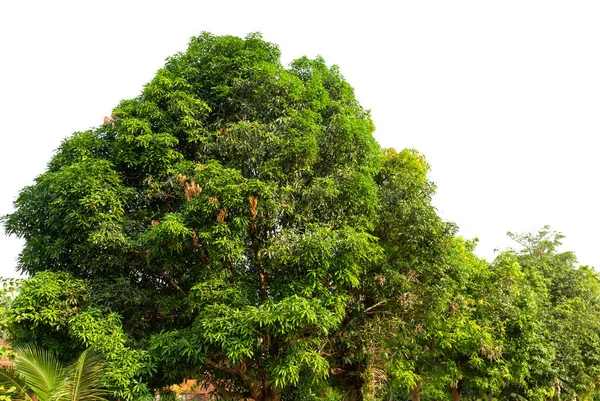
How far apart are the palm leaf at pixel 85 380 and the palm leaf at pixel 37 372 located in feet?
0.89

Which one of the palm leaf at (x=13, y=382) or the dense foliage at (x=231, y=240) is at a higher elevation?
the dense foliage at (x=231, y=240)

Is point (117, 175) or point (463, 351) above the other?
point (117, 175)

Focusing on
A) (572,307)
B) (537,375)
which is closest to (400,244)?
(537,375)

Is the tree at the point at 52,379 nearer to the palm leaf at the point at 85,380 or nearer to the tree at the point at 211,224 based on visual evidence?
the palm leaf at the point at 85,380

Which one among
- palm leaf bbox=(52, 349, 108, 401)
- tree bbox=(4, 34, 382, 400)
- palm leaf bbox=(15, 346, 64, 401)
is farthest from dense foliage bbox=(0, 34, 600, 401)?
palm leaf bbox=(15, 346, 64, 401)

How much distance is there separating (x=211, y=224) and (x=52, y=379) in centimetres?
402

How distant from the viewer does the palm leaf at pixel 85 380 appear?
7.99 metres

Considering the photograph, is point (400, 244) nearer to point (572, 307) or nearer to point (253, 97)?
point (253, 97)

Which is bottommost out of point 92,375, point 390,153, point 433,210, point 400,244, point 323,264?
point 92,375

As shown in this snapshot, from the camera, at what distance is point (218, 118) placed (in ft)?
38.5

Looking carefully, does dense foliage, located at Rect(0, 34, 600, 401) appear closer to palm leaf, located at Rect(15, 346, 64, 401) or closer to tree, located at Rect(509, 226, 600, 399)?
palm leaf, located at Rect(15, 346, 64, 401)

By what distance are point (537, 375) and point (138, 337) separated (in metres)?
16.6

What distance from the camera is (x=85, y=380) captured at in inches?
325

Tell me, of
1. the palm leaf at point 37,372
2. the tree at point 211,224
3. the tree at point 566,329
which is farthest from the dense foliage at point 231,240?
the tree at point 566,329
